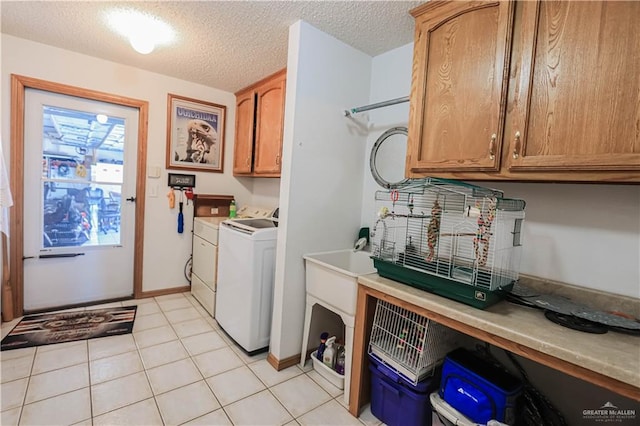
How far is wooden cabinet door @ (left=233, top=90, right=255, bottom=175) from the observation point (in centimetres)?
309

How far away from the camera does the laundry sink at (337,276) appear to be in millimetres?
1721

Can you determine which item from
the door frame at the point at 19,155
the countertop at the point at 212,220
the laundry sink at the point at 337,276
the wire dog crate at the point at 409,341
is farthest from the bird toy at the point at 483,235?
the door frame at the point at 19,155

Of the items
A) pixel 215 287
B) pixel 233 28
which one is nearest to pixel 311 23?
pixel 233 28

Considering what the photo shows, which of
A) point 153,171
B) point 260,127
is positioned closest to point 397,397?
point 260,127

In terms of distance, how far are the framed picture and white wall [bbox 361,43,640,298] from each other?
2746 millimetres

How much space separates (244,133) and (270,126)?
0.59 metres

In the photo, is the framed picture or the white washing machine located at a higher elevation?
the framed picture

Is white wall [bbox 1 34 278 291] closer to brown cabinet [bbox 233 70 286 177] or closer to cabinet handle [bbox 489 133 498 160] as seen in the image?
brown cabinet [bbox 233 70 286 177]

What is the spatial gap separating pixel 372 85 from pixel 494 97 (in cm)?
113

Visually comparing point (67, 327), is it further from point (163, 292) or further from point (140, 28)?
point (140, 28)

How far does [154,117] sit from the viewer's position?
3016mm

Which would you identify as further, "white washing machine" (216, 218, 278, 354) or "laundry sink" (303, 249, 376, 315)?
"white washing machine" (216, 218, 278, 354)

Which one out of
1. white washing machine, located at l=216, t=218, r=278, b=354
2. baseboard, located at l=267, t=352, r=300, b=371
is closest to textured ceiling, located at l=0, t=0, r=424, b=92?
white washing machine, located at l=216, t=218, r=278, b=354

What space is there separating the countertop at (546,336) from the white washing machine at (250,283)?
3.46ft
